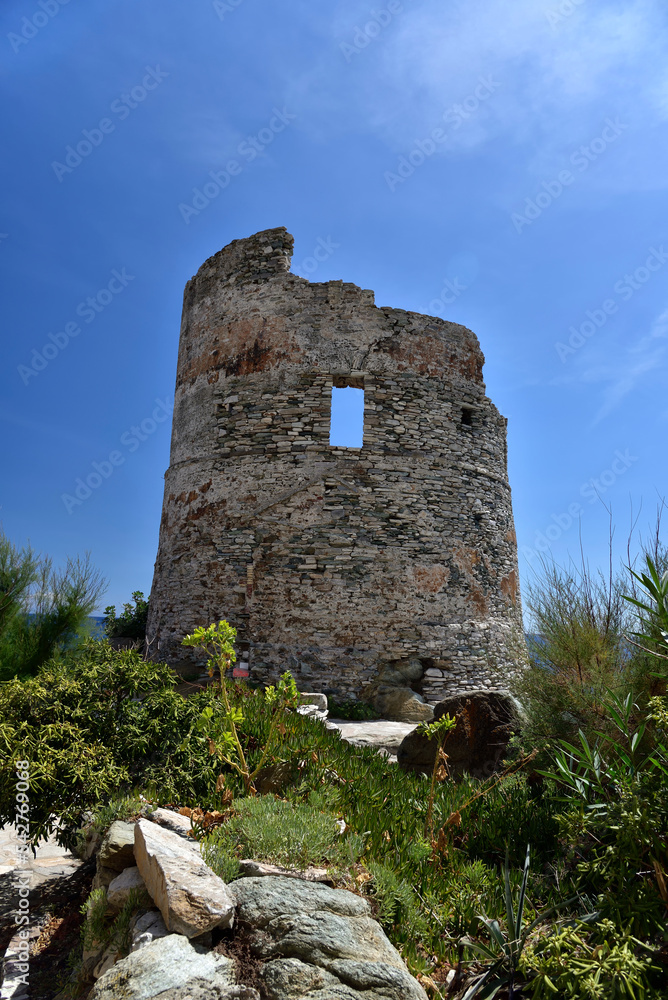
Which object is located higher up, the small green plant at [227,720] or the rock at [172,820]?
the small green plant at [227,720]

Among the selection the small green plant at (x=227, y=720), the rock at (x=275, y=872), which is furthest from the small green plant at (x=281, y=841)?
the small green plant at (x=227, y=720)

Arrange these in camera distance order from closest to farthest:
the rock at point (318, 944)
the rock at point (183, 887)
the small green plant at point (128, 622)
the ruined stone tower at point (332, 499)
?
the rock at point (318, 944) → the rock at point (183, 887) → the ruined stone tower at point (332, 499) → the small green plant at point (128, 622)

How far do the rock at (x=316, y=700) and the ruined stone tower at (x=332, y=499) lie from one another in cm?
73

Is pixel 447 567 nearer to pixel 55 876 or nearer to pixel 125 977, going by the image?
pixel 55 876

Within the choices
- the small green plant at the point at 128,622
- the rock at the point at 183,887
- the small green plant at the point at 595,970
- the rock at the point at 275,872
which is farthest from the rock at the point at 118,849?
the small green plant at the point at 128,622

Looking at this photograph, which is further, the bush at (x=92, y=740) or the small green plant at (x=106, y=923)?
the bush at (x=92, y=740)

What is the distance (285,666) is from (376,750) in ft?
10.8

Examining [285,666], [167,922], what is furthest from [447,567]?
[167,922]

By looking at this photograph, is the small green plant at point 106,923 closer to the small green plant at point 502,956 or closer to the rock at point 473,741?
the small green plant at point 502,956

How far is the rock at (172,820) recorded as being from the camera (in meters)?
3.33

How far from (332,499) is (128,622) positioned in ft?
23.9

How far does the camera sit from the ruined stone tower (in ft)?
30.3

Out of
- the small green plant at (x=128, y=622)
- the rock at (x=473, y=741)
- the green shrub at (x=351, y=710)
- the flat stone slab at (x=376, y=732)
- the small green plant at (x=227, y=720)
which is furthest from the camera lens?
the small green plant at (x=128, y=622)

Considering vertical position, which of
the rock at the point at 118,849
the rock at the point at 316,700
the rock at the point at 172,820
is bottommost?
the rock at the point at 118,849
